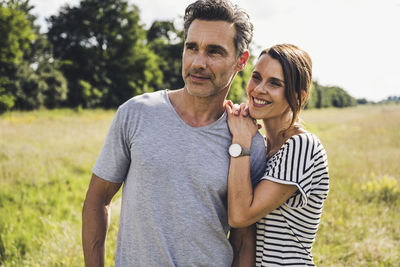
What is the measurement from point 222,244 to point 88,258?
911mm

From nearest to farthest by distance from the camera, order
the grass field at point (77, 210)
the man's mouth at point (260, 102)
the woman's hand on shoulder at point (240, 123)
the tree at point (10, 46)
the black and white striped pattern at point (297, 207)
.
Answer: the black and white striped pattern at point (297, 207)
the woman's hand on shoulder at point (240, 123)
the man's mouth at point (260, 102)
the grass field at point (77, 210)
the tree at point (10, 46)

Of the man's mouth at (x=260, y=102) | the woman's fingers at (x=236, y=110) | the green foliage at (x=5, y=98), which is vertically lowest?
the green foliage at (x=5, y=98)

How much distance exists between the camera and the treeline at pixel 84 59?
2698cm

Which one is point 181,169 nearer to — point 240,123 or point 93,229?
point 240,123

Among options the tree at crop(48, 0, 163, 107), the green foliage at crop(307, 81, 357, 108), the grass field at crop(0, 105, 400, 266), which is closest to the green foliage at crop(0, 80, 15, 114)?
the tree at crop(48, 0, 163, 107)

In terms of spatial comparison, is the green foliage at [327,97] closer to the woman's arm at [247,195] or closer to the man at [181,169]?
the man at [181,169]

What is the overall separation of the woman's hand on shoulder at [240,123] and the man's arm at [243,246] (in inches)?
26.5

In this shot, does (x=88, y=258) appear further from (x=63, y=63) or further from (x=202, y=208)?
(x=63, y=63)

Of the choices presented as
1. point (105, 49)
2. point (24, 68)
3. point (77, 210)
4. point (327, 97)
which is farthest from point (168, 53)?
point (327, 97)

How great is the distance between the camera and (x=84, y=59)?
116 ft

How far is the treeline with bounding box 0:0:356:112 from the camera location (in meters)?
27.0

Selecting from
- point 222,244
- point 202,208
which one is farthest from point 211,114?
point 222,244

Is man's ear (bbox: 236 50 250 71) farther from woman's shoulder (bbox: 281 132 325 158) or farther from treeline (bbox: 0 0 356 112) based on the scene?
treeline (bbox: 0 0 356 112)

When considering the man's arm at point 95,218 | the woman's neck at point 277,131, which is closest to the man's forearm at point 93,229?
the man's arm at point 95,218
